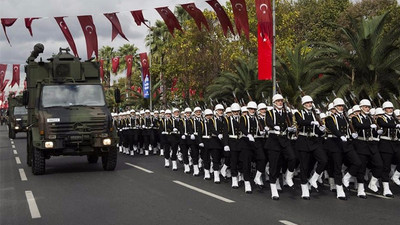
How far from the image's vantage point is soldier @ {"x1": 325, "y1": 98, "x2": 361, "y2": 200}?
31.3 ft

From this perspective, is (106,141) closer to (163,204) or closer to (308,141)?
(163,204)

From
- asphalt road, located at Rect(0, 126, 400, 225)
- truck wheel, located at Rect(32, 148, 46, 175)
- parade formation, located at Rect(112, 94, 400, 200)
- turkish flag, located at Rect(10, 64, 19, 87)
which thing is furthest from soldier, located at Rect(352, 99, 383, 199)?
turkish flag, located at Rect(10, 64, 19, 87)

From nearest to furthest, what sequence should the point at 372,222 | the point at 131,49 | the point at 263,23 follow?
the point at 372,222 → the point at 263,23 → the point at 131,49

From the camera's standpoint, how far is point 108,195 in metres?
9.88

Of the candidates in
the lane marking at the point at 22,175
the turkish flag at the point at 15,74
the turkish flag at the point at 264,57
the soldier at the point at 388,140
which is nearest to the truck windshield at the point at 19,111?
the turkish flag at the point at 15,74

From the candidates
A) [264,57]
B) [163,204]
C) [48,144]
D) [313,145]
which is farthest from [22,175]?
[264,57]

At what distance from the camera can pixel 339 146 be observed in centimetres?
988

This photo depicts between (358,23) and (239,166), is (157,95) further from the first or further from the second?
(239,166)

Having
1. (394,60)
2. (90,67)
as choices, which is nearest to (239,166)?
(90,67)

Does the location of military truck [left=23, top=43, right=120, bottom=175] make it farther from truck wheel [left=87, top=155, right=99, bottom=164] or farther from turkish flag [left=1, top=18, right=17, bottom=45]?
turkish flag [left=1, top=18, right=17, bottom=45]

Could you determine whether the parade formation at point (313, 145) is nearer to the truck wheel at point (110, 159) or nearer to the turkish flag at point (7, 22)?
the truck wheel at point (110, 159)

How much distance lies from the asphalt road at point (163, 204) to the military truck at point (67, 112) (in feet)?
2.69

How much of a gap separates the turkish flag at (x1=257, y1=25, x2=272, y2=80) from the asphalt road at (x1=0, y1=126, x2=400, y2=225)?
291 inches

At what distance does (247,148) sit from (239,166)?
3.56ft
